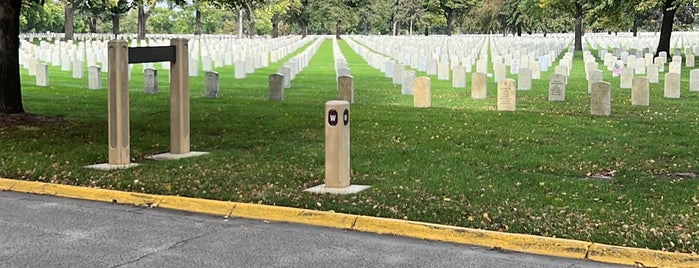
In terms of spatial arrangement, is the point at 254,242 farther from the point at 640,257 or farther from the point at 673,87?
the point at 673,87

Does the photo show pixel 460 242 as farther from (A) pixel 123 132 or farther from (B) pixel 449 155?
(A) pixel 123 132

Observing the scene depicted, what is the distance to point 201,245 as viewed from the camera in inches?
272

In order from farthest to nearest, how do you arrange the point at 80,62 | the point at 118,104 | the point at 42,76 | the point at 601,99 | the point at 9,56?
the point at 80,62, the point at 42,76, the point at 601,99, the point at 9,56, the point at 118,104

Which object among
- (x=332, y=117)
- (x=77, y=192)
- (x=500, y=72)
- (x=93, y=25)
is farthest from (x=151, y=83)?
(x=93, y=25)

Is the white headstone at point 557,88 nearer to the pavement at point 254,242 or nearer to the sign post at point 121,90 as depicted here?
the sign post at point 121,90

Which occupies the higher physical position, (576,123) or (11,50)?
(11,50)

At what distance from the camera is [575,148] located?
39.9 ft

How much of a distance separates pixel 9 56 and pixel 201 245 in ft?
32.0

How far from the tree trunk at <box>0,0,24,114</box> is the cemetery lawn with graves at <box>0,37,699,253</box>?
55cm

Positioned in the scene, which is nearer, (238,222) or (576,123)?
(238,222)

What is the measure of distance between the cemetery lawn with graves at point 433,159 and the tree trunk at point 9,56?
55 cm

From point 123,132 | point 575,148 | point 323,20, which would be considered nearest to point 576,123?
point 575,148

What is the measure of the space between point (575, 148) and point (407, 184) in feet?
12.8

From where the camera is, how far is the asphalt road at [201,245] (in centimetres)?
640
